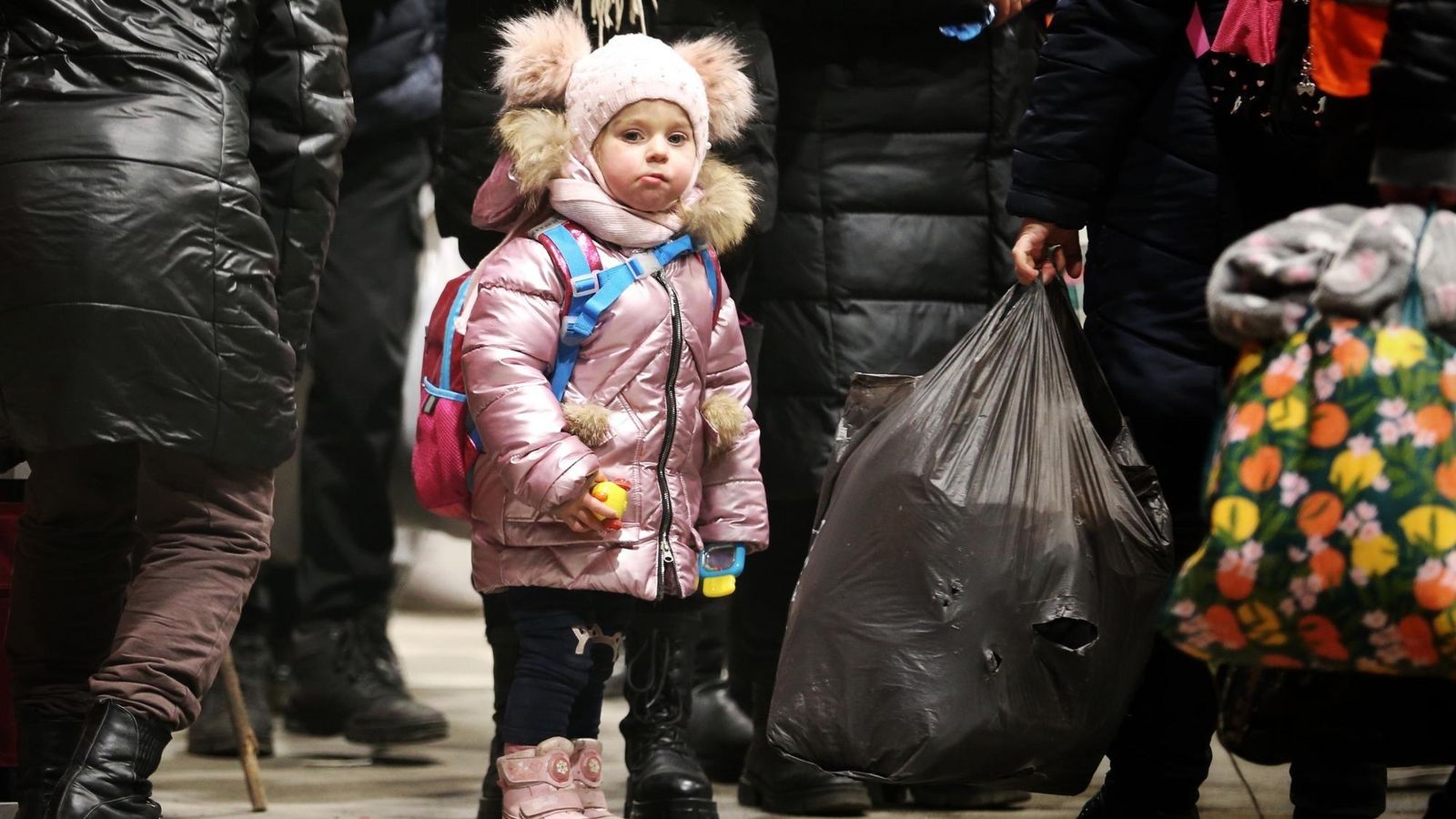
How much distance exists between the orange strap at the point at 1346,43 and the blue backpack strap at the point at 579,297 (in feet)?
4.43

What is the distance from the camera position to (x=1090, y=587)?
2994mm

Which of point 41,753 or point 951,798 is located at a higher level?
point 41,753

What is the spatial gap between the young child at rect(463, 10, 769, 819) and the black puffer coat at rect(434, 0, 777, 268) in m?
0.24

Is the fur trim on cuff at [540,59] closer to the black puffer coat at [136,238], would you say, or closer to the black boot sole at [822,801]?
the black puffer coat at [136,238]

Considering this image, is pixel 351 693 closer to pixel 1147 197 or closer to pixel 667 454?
pixel 667 454

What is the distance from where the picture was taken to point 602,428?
11.5 ft

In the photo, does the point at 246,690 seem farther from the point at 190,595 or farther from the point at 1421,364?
the point at 1421,364

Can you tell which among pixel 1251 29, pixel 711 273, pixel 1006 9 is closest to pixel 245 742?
pixel 711 273

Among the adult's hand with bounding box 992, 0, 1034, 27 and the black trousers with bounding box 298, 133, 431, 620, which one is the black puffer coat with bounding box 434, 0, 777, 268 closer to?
the adult's hand with bounding box 992, 0, 1034, 27

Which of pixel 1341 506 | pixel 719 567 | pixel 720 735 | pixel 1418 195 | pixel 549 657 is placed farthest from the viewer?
pixel 720 735

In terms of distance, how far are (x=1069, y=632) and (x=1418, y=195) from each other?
2.88ft

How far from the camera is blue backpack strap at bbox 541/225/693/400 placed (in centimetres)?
355

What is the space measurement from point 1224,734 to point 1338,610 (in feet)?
1.35

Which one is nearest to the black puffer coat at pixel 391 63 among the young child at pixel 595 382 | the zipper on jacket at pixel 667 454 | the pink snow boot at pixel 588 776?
the young child at pixel 595 382
